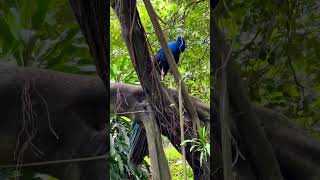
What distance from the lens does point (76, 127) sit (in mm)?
1112

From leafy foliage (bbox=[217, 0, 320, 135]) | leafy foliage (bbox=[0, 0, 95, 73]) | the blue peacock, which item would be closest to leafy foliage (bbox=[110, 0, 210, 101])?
the blue peacock

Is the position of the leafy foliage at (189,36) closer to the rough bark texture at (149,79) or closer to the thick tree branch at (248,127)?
the rough bark texture at (149,79)

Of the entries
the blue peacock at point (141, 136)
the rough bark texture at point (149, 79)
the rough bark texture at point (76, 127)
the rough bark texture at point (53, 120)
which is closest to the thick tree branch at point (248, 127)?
the rough bark texture at point (76, 127)

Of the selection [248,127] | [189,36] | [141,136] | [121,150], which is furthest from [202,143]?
[189,36]

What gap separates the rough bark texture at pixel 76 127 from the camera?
1.01m

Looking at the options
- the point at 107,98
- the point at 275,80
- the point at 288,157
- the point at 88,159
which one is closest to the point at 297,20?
the point at 275,80

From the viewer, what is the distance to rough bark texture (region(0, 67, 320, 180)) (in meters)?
1.01

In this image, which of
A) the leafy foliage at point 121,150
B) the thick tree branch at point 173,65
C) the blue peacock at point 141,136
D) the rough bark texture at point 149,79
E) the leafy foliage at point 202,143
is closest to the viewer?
the thick tree branch at point 173,65

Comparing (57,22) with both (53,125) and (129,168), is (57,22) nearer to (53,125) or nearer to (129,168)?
(53,125)

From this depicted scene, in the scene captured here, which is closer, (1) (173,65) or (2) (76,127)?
(2) (76,127)

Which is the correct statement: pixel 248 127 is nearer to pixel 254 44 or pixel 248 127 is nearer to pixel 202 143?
pixel 254 44

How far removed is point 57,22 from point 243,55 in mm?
556

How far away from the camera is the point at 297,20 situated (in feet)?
3.30

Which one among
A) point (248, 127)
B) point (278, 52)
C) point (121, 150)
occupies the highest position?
point (278, 52)
